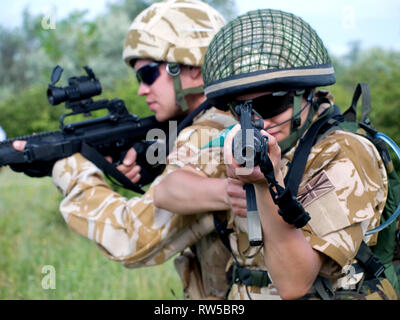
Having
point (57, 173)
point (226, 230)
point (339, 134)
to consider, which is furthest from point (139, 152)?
point (339, 134)

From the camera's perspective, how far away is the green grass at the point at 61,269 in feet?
16.7

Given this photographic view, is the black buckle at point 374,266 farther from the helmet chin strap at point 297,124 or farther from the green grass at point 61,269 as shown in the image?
the green grass at point 61,269

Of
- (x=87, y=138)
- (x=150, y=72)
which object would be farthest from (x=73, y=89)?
(x=150, y=72)

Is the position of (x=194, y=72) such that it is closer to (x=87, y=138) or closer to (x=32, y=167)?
(x=87, y=138)

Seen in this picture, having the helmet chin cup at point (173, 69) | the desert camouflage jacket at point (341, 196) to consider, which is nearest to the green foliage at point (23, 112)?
the helmet chin cup at point (173, 69)

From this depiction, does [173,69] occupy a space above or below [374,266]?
above

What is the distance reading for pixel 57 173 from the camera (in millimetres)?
3479

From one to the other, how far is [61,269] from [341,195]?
4.28 metres

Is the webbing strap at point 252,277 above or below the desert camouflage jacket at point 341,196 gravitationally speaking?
below

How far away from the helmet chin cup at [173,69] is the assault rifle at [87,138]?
408mm

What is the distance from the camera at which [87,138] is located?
3.65 metres

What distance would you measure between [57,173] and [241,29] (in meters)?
1.69
